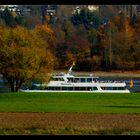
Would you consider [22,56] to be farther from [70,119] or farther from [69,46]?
[69,46]

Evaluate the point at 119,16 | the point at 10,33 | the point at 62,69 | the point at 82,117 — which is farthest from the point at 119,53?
the point at 82,117

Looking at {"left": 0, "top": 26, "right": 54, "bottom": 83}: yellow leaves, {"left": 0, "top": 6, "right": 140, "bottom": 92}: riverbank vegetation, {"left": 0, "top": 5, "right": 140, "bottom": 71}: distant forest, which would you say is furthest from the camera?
{"left": 0, "top": 5, "right": 140, "bottom": 71}: distant forest

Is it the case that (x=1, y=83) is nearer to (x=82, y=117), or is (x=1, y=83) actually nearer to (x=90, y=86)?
(x=90, y=86)

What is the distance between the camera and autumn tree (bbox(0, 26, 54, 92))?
126ft

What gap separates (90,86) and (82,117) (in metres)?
22.1

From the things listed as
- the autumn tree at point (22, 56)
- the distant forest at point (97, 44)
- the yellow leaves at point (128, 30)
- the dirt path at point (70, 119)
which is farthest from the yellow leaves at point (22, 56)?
the yellow leaves at point (128, 30)

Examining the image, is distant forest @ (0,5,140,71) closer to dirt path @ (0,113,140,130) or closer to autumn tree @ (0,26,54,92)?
autumn tree @ (0,26,54,92)

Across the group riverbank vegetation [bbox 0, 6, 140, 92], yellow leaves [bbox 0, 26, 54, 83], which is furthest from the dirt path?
riverbank vegetation [bbox 0, 6, 140, 92]

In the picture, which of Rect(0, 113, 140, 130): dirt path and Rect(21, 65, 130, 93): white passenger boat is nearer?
Rect(0, 113, 140, 130): dirt path

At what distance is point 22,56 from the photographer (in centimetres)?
3834

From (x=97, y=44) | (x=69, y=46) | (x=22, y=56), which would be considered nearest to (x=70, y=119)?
(x=22, y=56)

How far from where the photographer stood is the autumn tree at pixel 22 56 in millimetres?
38344

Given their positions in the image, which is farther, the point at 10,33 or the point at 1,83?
the point at 1,83

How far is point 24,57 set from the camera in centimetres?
3838
